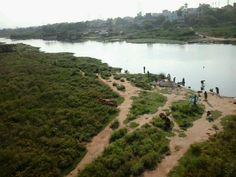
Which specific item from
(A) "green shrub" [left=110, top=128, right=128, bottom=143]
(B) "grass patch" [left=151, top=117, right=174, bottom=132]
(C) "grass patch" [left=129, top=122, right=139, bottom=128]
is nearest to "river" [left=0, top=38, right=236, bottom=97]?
(B) "grass patch" [left=151, top=117, right=174, bottom=132]

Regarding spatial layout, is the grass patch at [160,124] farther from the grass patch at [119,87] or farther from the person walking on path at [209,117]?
the grass patch at [119,87]

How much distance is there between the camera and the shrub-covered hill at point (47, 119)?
21.7 metres

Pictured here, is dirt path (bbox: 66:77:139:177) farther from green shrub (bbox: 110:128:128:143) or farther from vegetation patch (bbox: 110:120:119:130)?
green shrub (bbox: 110:128:128:143)

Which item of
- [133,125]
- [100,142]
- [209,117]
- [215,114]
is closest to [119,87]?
[133,125]

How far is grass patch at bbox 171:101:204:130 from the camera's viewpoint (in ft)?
90.3

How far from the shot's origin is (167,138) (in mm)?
24438

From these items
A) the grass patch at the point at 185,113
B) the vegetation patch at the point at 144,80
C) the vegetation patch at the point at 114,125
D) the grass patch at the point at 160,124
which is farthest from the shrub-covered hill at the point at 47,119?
the grass patch at the point at 185,113

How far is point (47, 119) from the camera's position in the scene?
29.2m

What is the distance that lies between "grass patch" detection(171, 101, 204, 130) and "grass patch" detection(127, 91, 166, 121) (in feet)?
6.55

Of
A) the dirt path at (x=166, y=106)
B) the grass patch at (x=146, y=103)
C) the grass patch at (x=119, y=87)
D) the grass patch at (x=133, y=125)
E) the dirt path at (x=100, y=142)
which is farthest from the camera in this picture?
the grass patch at (x=119, y=87)

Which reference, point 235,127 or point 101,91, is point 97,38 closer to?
point 101,91

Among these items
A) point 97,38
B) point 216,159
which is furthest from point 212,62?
point 97,38

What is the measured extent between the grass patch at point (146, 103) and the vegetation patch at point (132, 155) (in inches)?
185

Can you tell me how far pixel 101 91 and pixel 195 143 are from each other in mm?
18705
